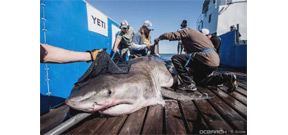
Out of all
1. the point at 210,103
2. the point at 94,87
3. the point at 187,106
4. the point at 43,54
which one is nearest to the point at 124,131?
the point at 94,87

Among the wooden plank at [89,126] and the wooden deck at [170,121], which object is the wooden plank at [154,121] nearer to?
the wooden deck at [170,121]

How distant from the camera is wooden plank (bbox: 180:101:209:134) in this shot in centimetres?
140

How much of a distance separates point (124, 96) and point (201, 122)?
967 mm

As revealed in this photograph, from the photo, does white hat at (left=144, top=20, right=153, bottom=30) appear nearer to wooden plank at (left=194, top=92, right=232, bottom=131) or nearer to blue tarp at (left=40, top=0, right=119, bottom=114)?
blue tarp at (left=40, top=0, right=119, bottom=114)

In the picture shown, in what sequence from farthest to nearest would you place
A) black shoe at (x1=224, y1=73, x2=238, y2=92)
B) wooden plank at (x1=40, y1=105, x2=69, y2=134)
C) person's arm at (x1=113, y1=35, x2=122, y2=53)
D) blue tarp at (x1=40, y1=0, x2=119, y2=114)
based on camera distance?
person's arm at (x1=113, y1=35, x2=122, y2=53)
black shoe at (x1=224, y1=73, x2=238, y2=92)
blue tarp at (x1=40, y1=0, x2=119, y2=114)
wooden plank at (x1=40, y1=105, x2=69, y2=134)

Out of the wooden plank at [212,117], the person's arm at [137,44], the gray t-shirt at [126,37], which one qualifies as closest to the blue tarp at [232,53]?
the person's arm at [137,44]

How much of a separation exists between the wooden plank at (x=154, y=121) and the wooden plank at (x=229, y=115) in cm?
81

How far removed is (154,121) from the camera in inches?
60.9

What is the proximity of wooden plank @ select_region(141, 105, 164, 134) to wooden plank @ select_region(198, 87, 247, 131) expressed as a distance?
0.81m

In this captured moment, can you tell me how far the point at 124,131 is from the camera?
1361 mm

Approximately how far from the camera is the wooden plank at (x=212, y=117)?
1410 mm

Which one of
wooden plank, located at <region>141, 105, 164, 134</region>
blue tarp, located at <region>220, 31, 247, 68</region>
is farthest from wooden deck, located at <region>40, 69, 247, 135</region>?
blue tarp, located at <region>220, 31, 247, 68</region>

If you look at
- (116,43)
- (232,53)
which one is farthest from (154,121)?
(232,53)
